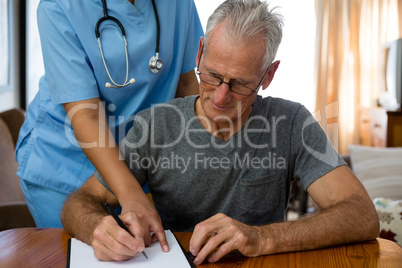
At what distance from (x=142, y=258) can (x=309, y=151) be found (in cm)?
63

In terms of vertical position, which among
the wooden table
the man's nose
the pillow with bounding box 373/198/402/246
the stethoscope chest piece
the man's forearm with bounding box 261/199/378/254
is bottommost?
the pillow with bounding box 373/198/402/246

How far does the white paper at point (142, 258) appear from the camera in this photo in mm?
964

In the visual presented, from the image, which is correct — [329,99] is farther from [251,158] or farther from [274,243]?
[274,243]

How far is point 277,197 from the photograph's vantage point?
141 centimetres

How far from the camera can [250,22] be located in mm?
1245

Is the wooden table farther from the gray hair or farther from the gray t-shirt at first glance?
the gray hair

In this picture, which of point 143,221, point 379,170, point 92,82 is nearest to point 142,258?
point 143,221

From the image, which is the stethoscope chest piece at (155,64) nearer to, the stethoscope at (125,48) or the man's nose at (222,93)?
the stethoscope at (125,48)

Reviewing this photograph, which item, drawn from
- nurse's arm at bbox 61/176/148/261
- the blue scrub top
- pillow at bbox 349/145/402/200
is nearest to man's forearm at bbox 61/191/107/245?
nurse's arm at bbox 61/176/148/261

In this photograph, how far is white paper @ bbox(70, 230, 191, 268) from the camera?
0.96 m

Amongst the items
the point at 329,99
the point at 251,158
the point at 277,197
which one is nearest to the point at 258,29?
the point at 251,158

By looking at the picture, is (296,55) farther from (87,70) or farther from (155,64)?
(87,70)

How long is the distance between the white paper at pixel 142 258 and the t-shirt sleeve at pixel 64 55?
19.5 inches

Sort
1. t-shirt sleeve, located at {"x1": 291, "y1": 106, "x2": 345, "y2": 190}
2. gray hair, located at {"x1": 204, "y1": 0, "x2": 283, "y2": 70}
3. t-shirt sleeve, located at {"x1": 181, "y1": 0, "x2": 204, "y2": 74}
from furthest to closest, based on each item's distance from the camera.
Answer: t-shirt sleeve, located at {"x1": 181, "y1": 0, "x2": 204, "y2": 74} < t-shirt sleeve, located at {"x1": 291, "y1": 106, "x2": 345, "y2": 190} < gray hair, located at {"x1": 204, "y1": 0, "x2": 283, "y2": 70}
